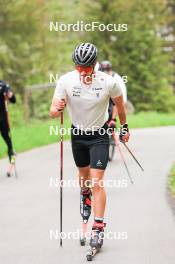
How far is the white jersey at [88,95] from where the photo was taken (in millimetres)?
7191

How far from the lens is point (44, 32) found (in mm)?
37656

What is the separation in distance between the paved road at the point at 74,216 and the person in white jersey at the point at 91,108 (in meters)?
0.41

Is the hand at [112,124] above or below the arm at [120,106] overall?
below

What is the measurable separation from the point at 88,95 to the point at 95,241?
1.38 metres

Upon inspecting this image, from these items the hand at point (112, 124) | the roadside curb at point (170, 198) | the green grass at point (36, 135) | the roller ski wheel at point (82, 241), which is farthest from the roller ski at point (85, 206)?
the green grass at point (36, 135)

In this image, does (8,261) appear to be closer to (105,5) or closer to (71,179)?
(71,179)

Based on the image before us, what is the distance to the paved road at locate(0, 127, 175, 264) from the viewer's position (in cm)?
718

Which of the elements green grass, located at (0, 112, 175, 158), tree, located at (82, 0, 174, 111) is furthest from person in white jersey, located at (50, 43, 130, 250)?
tree, located at (82, 0, 174, 111)

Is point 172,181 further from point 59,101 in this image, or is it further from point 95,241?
point 59,101

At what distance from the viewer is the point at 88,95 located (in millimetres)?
7191

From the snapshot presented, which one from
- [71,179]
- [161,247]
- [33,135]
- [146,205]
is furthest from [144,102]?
[161,247]

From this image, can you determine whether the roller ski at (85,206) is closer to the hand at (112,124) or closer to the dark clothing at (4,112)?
the dark clothing at (4,112)

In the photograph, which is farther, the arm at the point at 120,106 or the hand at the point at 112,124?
the hand at the point at 112,124

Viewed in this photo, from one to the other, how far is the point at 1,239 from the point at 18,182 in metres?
4.23
